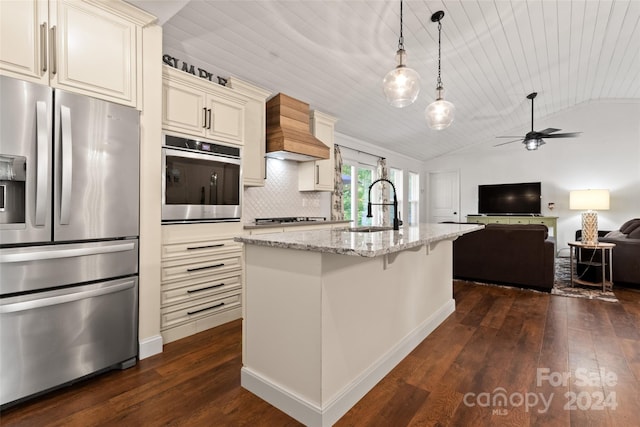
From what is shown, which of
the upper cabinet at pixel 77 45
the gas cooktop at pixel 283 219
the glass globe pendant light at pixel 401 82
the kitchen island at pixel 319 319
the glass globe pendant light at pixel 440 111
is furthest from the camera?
the gas cooktop at pixel 283 219

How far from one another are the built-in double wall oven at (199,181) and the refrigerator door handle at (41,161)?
2.48 ft

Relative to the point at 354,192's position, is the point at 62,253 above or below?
below

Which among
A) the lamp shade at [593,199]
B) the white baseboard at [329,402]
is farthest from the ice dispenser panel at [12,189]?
the lamp shade at [593,199]

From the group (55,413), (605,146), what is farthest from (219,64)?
(605,146)

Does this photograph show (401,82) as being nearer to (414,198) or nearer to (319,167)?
(319,167)

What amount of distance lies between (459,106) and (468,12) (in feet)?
8.24

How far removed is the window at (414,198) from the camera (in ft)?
27.3

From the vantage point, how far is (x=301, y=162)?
174 inches

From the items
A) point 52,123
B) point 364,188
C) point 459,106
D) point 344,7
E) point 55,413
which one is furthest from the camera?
point 364,188

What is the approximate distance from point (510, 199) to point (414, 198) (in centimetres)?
225

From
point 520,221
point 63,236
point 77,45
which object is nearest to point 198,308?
point 63,236

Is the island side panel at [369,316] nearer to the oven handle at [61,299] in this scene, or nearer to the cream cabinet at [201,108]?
the oven handle at [61,299]

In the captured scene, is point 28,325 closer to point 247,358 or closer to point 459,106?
point 247,358

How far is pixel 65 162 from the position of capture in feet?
5.73
